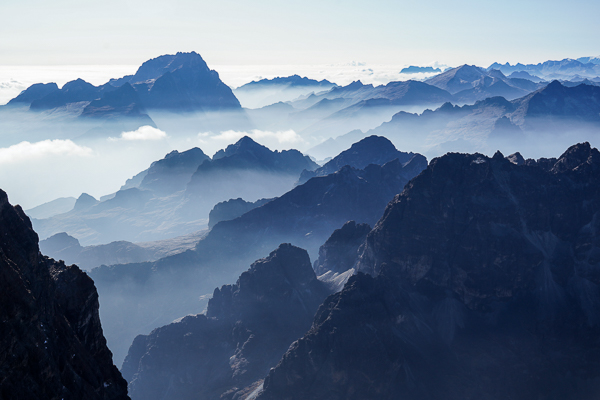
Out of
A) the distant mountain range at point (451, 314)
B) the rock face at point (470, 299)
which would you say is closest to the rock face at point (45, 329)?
the rock face at point (470, 299)

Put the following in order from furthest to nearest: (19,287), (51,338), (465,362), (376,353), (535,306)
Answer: (535,306) < (465,362) < (376,353) < (51,338) < (19,287)

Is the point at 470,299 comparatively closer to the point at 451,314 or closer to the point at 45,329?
the point at 451,314

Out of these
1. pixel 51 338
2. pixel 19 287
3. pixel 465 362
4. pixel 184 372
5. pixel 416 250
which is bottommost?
pixel 184 372

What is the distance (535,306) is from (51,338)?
171 m

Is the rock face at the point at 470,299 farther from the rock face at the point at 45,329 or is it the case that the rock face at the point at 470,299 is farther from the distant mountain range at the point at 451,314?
the rock face at the point at 45,329

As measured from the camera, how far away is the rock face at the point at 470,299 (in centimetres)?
14338

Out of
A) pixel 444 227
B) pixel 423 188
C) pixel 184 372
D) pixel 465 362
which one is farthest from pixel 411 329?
pixel 184 372

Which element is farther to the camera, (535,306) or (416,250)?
(416,250)

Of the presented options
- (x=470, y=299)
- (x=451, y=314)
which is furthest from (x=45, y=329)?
(x=470, y=299)

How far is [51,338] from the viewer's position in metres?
46.2

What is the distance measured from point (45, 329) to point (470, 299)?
161 m

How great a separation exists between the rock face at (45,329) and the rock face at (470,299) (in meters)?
98.8

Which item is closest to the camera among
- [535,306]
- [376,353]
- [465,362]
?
[376,353]

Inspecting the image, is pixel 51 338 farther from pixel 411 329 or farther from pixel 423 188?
pixel 423 188
